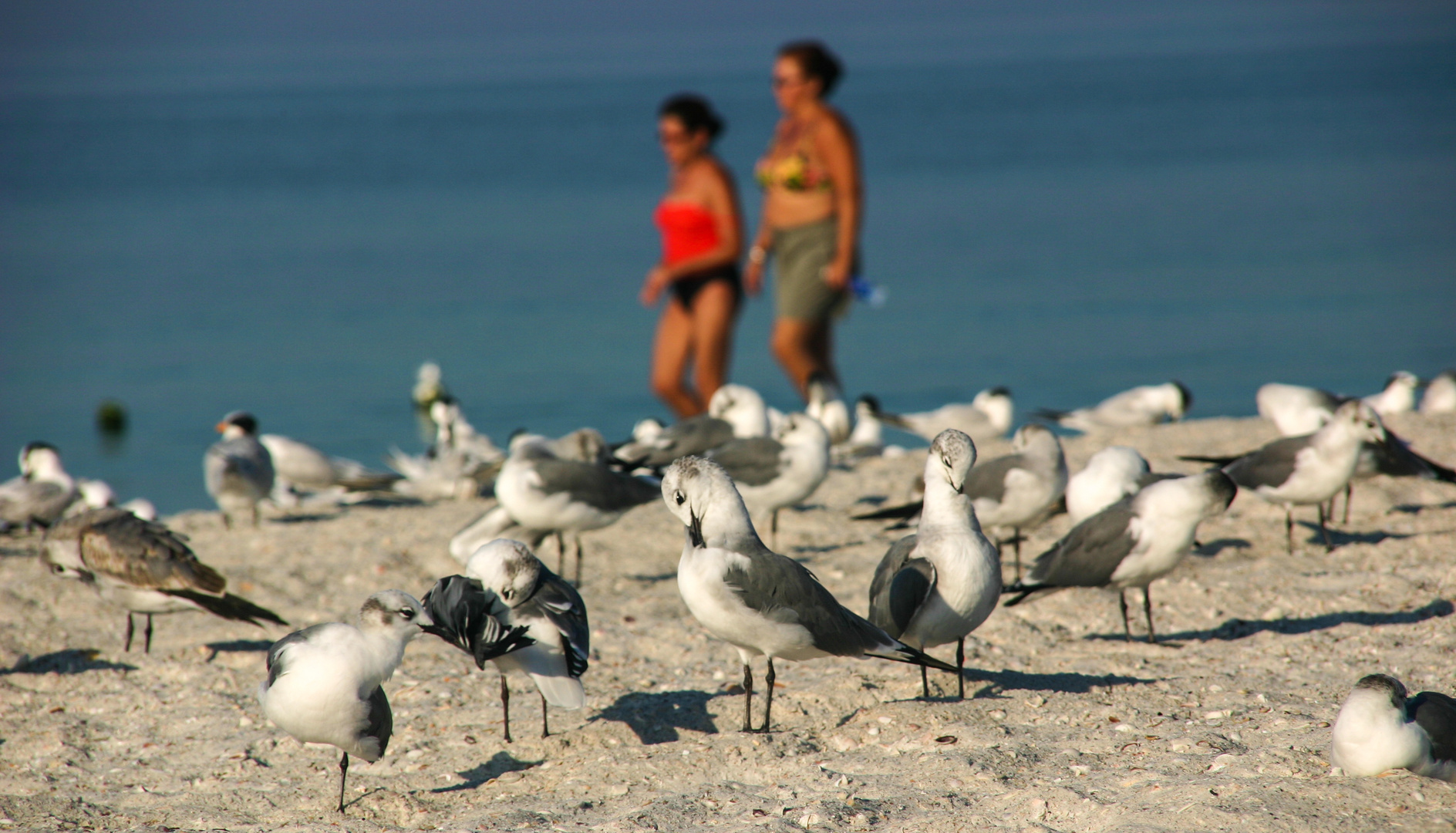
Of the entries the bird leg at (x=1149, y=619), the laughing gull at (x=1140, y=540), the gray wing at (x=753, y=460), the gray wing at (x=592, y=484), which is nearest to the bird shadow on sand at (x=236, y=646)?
the gray wing at (x=592, y=484)

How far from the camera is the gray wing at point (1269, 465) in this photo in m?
7.41

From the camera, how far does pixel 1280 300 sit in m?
21.4

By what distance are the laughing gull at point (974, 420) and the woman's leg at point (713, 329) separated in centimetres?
270

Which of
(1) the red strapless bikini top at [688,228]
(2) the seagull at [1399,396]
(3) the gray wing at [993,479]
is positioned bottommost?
(3) the gray wing at [993,479]

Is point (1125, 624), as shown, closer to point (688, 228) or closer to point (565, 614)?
point (565, 614)

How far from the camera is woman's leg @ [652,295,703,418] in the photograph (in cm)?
1027

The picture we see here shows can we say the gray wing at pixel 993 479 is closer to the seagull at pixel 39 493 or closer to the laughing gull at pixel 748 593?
the laughing gull at pixel 748 593

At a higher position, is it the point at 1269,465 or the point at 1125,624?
the point at 1269,465

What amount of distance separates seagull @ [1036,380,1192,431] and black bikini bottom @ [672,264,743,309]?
3.65 m

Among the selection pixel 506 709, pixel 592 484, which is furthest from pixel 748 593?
pixel 592 484

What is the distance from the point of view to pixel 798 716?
209 inches

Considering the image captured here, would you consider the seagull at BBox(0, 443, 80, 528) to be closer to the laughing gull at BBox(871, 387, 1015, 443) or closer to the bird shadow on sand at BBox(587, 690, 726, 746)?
the bird shadow on sand at BBox(587, 690, 726, 746)

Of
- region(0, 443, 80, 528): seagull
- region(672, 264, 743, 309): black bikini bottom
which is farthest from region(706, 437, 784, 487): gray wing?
region(0, 443, 80, 528): seagull

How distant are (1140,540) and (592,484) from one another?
10.1 ft
